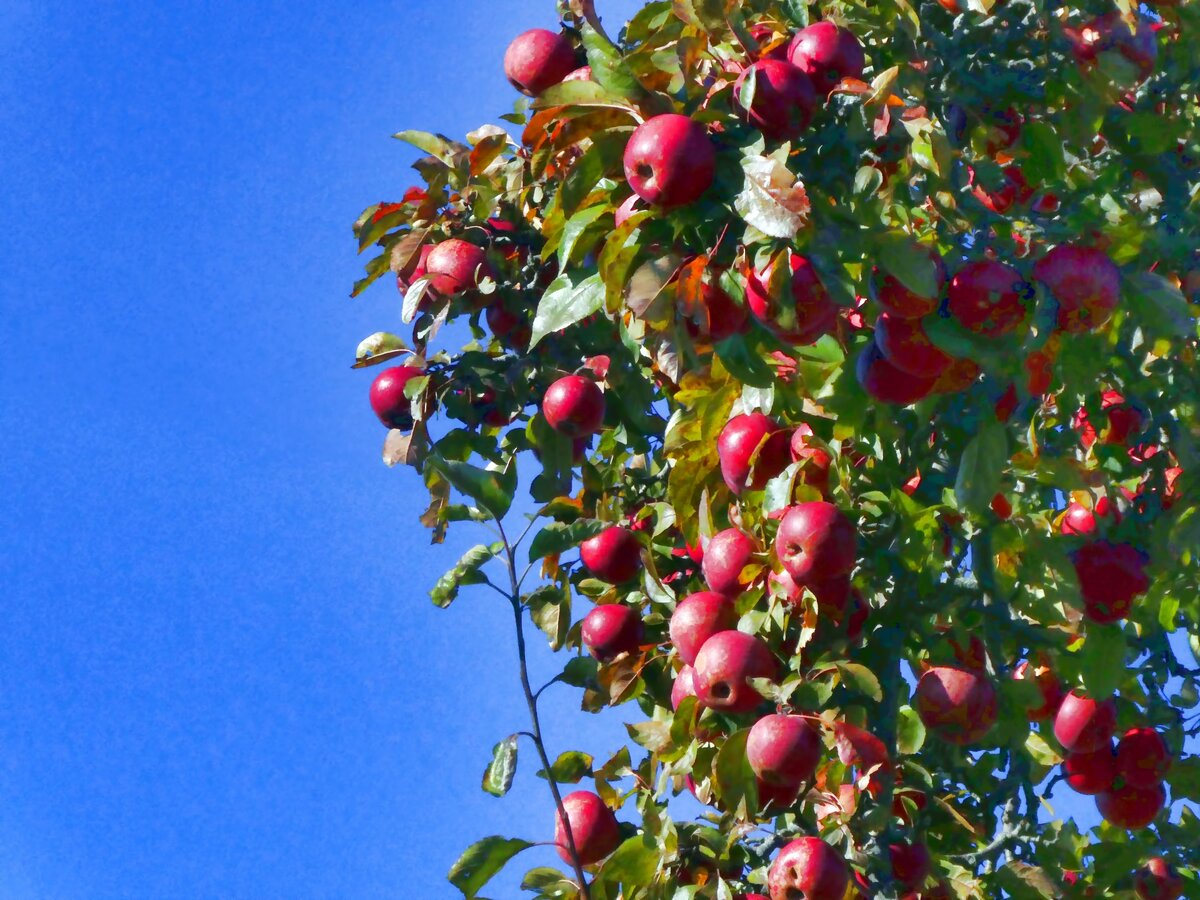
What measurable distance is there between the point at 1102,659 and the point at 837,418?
0.80 metres

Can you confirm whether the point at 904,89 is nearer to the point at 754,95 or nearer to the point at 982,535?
the point at 754,95

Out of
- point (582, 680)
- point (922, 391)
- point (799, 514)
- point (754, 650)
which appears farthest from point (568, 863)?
point (922, 391)

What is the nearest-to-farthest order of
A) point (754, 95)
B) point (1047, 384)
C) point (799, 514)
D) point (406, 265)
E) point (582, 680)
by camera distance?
point (754, 95)
point (799, 514)
point (1047, 384)
point (582, 680)
point (406, 265)

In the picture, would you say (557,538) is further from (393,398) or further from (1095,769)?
(1095,769)

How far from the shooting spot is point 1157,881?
352cm

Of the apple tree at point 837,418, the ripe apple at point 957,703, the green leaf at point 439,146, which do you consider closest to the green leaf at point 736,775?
the apple tree at point 837,418

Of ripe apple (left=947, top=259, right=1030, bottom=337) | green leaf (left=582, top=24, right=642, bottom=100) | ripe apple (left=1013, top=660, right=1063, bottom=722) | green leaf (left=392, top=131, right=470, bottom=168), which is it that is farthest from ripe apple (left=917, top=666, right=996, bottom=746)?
green leaf (left=392, top=131, right=470, bottom=168)

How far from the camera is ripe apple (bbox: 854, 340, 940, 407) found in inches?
115

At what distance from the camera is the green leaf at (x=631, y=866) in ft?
9.77

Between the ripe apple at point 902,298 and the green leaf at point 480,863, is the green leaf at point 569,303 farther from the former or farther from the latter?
the green leaf at point 480,863

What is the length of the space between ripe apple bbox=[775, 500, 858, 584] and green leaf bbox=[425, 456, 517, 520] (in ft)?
2.25

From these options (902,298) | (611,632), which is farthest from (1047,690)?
(902,298)

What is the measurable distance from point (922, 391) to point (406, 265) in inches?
57.1

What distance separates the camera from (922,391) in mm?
2945
